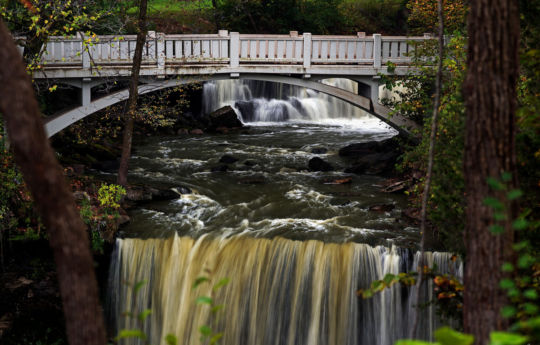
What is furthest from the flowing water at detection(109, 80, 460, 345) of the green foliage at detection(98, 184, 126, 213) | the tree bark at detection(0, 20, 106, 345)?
the tree bark at detection(0, 20, 106, 345)

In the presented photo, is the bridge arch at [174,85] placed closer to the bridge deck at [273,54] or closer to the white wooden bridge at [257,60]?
the white wooden bridge at [257,60]

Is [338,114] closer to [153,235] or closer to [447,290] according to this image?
[153,235]

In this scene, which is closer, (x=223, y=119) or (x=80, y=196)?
(x=80, y=196)

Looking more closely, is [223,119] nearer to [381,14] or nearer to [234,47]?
[234,47]

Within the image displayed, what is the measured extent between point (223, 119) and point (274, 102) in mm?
3633

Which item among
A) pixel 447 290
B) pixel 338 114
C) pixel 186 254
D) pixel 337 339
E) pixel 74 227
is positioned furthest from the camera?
pixel 338 114

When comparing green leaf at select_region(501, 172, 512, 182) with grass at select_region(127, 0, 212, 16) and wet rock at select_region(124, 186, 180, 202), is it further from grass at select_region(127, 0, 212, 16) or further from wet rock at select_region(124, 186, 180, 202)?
grass at select_region(127, 0, 212, 16)

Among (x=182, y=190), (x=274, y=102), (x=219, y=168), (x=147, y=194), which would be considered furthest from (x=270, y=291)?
(x=274, y=102)

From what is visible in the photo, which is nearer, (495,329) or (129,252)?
(495,329)

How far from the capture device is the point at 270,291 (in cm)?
1276

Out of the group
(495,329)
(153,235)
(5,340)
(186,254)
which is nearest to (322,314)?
(186,254)

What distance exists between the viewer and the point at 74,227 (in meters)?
5.36

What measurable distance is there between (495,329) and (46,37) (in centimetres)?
1192

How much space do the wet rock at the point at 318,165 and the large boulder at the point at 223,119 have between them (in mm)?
7702
